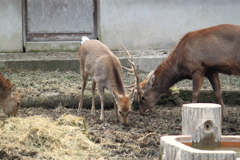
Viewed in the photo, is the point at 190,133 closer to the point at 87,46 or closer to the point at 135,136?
the point at 135,136

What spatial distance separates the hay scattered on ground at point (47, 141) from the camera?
5.72 meters

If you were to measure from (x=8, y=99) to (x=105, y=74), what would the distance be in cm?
190

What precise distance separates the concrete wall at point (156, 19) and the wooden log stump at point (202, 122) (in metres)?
7.75

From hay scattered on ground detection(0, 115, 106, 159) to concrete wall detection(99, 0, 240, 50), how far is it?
5.93m

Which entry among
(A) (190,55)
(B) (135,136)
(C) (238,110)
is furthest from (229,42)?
(B) (135,136)

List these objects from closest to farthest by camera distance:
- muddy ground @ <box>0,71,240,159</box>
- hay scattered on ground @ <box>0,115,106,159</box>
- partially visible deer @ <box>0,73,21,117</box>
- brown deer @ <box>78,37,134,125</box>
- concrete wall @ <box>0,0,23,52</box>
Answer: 1. hay scattered on ground @ <box>0,115,106,159</box>
2. muddy ground @ <box>0,71,240,159</box>
3. brown deer @ <box>78,37,134,125</box>
4. partially visible deer @ <box>0,73,21,117</box>
5. concrete wall @ <box>0,0,23,52</box>

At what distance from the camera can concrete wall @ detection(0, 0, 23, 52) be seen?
486 inches

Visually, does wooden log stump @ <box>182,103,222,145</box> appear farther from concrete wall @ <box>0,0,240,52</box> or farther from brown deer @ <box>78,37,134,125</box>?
concrete wall @ <box>0,0,240,52</box>

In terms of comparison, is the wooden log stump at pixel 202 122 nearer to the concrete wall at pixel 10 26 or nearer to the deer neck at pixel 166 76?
the deer neck at pixel 166 76

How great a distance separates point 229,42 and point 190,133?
12.4ft

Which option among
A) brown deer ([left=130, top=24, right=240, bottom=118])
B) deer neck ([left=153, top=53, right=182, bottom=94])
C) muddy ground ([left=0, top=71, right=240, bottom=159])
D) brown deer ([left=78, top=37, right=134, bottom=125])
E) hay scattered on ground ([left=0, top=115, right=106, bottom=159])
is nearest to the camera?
hay scattered on ground ([left=0, top=115, right=106, bottom=159])

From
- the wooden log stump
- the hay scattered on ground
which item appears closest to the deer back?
the hay scattered on ground

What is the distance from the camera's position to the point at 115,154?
6.00 metres

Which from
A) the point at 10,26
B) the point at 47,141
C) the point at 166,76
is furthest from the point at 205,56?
the point at 10,26
